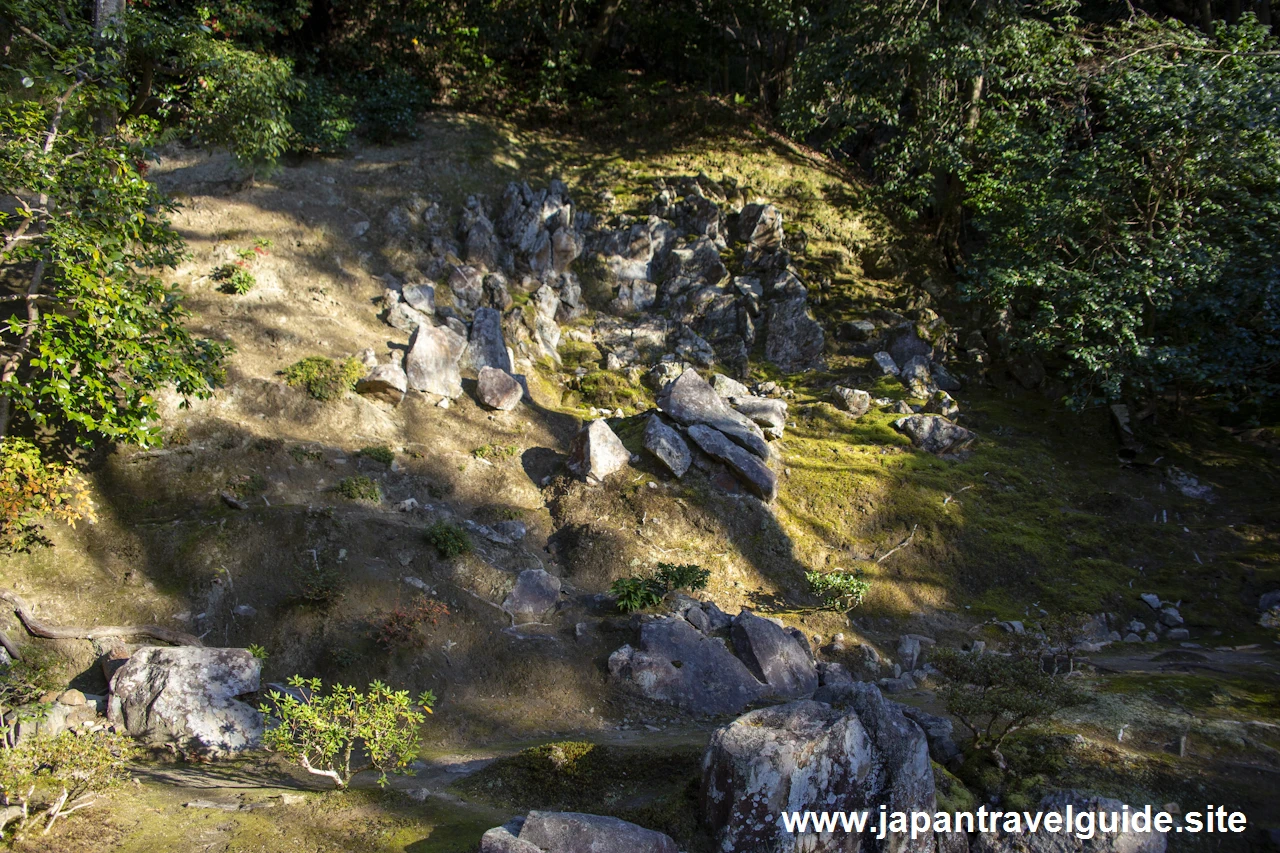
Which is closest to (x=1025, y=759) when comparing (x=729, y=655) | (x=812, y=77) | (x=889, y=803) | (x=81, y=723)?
(x=889, y=803)

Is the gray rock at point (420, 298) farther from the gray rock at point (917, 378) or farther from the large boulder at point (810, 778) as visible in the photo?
the large boulder at point (810, 778)

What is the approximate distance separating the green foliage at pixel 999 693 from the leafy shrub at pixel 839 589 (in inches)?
197

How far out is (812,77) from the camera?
19.9m

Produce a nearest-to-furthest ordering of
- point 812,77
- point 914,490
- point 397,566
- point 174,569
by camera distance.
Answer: point 174,569 → point 397,566 → point 914,490 → point 812,77

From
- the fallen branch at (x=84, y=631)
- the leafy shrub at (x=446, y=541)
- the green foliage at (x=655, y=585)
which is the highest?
the leafy shrub at (x=446, y=541)

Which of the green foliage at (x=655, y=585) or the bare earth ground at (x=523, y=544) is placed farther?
the green foliage at (x=655, y=585)

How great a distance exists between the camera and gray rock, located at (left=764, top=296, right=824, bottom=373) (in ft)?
66.1

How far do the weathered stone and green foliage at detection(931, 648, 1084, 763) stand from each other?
1020cm

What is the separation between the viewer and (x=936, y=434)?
684 inches

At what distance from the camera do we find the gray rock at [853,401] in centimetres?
1814

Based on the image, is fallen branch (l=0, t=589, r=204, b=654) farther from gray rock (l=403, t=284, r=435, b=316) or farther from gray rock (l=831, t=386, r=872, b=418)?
gray rock (l=831, t=386, r=872, b=418)

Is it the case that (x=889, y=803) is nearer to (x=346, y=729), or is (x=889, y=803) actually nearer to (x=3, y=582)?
(x=346, y=729)

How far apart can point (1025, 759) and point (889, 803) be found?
204cm

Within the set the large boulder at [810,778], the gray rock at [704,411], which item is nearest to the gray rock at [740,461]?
the gray rock at [704,411]
